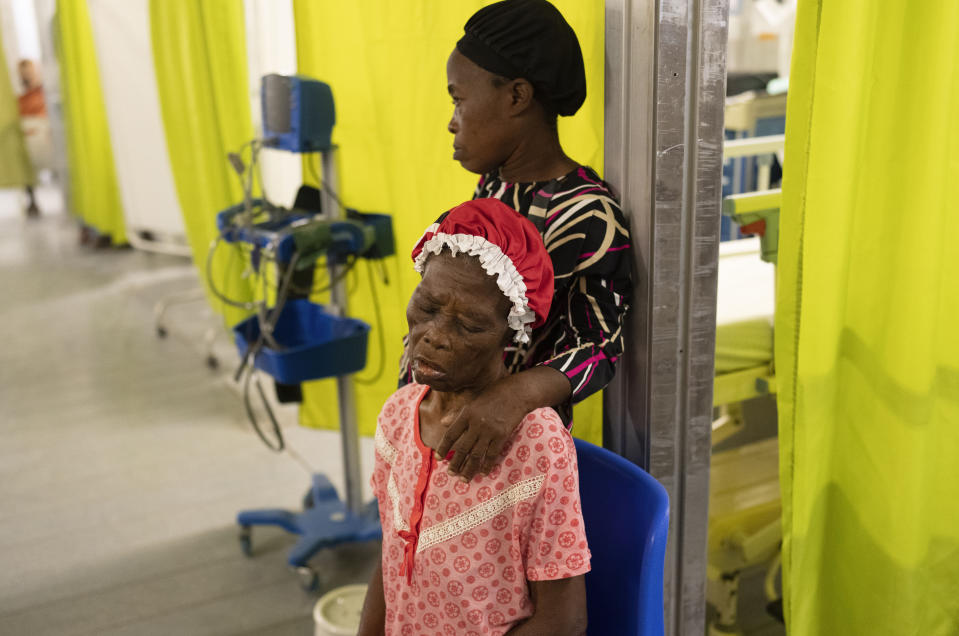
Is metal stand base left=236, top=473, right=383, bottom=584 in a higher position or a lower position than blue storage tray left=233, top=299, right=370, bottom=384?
lower

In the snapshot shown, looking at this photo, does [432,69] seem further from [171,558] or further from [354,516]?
[171,558]

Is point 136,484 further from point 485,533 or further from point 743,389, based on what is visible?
point 485,533

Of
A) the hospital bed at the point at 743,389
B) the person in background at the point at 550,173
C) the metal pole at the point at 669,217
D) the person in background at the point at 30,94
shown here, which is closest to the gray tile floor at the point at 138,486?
the hospital bed at the point at 743,389

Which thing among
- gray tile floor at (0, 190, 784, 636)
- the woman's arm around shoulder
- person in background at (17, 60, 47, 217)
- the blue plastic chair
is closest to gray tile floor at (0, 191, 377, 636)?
gray tile floor at (0, 190, 784, 636)

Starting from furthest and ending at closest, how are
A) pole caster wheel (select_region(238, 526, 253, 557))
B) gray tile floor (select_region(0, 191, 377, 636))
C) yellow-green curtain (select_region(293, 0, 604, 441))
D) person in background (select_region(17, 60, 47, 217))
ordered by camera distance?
person in background (select_region(17, 60, 47, 217))
pole caster wheel (select_region(238, 526, 253, 557))
gray tile floor (select_region(0, 191, 377, 636))
yellow-green curtain (select_region(293, 0, 604, 441))

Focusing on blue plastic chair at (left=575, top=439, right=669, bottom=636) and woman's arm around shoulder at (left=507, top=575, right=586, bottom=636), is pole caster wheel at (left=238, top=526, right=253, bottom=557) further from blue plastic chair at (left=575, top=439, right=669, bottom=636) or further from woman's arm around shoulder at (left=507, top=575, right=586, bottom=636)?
woman's arm around shoulder at (left=507, top=575, right=586, bottom=636)

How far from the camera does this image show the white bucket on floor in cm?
183

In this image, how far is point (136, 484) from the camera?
293 cm

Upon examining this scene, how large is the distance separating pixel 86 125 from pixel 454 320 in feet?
19.0

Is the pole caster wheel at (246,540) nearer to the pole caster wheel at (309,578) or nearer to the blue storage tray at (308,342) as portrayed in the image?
the pole caster wheel at (309,578)

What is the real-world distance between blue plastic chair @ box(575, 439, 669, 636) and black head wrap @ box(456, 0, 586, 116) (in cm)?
54

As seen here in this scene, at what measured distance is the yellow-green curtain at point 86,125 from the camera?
5.78m

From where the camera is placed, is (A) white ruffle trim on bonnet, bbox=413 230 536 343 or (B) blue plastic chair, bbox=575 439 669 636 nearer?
(A) white ruffle trim on bonnet, bbox=413 230 536 343

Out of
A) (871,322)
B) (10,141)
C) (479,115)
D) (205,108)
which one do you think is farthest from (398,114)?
(10,141)
